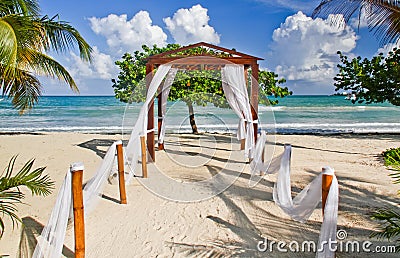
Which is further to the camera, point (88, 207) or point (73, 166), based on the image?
point (88, 207)

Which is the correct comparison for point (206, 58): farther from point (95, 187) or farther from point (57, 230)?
point (57, 230)

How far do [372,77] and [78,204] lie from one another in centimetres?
841

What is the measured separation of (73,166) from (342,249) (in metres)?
2.36

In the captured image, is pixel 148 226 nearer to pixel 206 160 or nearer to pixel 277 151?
pixel 206 160

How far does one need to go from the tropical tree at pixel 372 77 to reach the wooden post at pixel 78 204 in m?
7.93


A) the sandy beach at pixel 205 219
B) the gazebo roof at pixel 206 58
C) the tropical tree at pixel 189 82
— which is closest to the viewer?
the sandy beach at pixel 205 219

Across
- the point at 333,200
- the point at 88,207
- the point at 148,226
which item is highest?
the point at 333,200

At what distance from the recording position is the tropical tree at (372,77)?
8133 millimetres

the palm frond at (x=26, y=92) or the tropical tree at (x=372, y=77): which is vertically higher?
the tropical tree at (x=372, y=77)

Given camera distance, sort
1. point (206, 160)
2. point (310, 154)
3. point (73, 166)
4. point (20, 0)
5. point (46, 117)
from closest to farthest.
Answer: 1. point (73, 166)
2. point (20, 0)
3. point (206, 160)
4. point (310, 154)
5. point (46, 117)

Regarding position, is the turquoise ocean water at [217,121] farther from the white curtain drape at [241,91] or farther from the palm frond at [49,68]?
the white curtain drape at [241,91]

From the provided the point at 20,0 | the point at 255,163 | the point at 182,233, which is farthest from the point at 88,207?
the point at 20,0

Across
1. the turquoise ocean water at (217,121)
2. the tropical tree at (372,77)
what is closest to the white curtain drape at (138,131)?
the tropical tree at (372,77)

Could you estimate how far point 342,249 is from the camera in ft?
9.31
